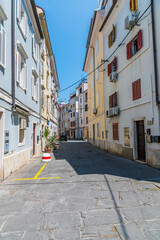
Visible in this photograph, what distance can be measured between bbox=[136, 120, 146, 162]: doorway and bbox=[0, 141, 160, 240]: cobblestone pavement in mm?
3199

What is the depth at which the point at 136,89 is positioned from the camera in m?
9.01

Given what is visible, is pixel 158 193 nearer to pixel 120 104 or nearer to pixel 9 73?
pixel 9 73

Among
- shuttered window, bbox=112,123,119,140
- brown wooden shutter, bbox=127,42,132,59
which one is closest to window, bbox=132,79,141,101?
brown wooden shutter, bbox=127,42,132,59

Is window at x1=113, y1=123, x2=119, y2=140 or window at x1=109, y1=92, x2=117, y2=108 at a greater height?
window at x1=109, y1=92, x2=117, y2=108

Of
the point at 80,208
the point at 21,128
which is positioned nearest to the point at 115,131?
the point at 21,128

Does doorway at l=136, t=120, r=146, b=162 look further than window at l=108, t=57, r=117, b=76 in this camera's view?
No

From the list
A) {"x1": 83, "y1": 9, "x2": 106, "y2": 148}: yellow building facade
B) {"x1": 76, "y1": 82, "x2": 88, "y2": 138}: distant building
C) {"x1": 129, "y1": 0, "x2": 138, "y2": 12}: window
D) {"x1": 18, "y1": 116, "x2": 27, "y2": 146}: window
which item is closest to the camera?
{"x1": 18, "y1": 116, "x2": 27, "y2": 146}: window

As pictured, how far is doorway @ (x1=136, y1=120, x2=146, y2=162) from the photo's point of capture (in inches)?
345

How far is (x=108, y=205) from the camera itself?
3633 mm

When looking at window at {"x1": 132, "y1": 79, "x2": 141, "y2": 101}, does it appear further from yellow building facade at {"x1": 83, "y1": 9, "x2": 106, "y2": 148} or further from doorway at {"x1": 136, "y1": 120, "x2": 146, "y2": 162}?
yellow building facade at {"x1": 83, "y1": 9, "x2": 106, "y2": 148}

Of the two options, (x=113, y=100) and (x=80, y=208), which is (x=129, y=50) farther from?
(x=80, y=208)

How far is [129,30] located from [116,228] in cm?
1061

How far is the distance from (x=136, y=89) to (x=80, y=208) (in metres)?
7.35

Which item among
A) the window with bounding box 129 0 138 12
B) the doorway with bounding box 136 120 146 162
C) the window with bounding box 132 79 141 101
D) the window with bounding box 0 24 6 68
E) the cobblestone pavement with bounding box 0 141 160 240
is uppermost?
the window with bounding box 129 0 138 12
